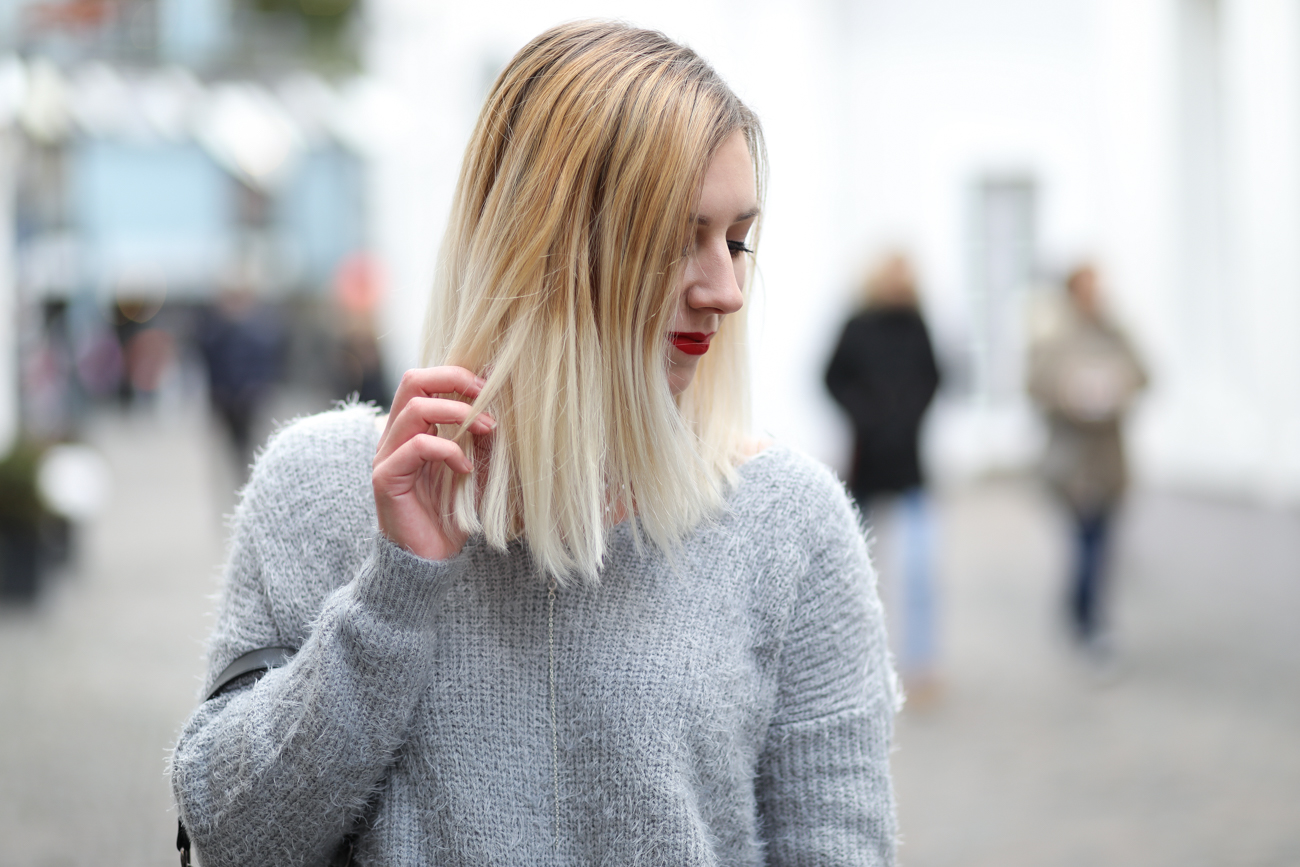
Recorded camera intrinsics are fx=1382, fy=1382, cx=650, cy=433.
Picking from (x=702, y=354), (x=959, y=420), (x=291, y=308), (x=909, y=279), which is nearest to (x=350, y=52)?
(x=291, y=308)

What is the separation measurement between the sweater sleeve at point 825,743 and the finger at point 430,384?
1.56ft

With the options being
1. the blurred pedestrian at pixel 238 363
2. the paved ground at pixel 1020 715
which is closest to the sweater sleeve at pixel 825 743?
the paved ground at pixel 1020 715

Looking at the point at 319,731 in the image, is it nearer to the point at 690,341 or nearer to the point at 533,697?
the point at 533,697

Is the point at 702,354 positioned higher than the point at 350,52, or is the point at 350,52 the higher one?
the point at 350,52

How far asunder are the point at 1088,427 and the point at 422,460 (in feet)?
19.4

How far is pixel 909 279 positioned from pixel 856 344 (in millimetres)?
405

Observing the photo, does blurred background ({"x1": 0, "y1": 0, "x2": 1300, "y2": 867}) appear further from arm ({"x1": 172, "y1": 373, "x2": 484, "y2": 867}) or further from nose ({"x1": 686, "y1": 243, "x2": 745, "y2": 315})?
arm ({"x1": 172, "y1": 373, "x2": 484, "y2": 867})

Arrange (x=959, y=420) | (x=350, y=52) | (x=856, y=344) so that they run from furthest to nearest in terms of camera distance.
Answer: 1. (x=350, y=52)
2. (x=959, y=420)
3. (x=856, y=344)

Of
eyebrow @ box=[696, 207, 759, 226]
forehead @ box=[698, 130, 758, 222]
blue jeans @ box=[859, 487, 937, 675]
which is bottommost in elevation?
blue jeans @ box=[859, 487, 937, 675]

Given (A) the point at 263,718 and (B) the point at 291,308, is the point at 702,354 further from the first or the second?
(B) the point at 291,308

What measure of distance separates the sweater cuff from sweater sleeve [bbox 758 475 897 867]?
1.44 ft

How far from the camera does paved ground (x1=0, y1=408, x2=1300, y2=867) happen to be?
454cm

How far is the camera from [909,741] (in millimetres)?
5652

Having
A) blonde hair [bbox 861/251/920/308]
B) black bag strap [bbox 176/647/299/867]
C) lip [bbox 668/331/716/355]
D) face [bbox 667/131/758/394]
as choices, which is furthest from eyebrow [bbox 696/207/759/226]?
blonde hair [bbox 861/251/920/308]
